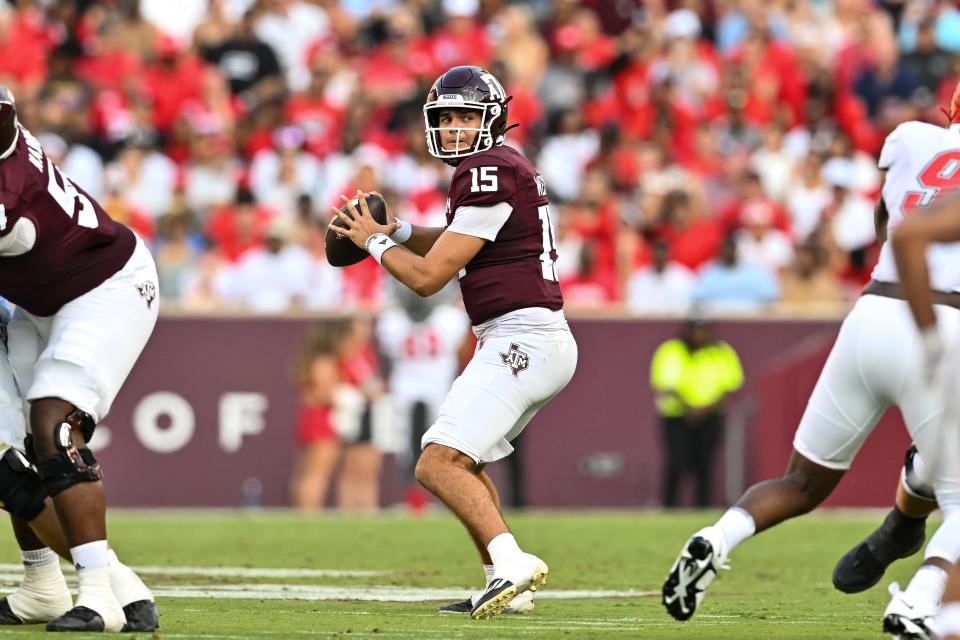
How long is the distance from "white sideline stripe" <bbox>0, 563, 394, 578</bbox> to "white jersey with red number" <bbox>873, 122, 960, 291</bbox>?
407 cm

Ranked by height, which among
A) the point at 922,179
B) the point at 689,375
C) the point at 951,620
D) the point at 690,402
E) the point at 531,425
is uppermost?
the point at 922,179

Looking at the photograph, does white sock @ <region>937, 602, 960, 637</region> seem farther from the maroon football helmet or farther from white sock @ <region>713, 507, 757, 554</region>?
the maroon football helmet

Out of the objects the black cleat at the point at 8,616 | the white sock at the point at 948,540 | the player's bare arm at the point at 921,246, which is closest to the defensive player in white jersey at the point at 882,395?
the white sock at the point at 948,540

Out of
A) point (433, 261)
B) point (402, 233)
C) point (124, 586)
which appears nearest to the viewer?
point (124, 586)

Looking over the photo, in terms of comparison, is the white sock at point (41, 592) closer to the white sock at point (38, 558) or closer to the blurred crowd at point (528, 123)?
the white sock at point (38, 558)

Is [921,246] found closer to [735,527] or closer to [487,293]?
[735,527]

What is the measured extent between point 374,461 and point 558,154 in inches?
155

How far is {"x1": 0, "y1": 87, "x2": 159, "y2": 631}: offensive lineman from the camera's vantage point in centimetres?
612

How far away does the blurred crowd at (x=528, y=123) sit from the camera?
15.6m

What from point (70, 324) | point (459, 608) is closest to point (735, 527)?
point (459, 608)

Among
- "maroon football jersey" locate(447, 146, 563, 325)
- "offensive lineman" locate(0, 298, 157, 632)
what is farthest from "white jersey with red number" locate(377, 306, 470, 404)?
"offensive lineman" locate(0, 298, 157, 632)

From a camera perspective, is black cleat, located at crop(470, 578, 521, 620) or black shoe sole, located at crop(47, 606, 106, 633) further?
black cleat, located at crop(470, 578, 521, 620)

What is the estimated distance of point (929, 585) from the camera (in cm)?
580

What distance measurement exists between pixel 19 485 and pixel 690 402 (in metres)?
8.97
